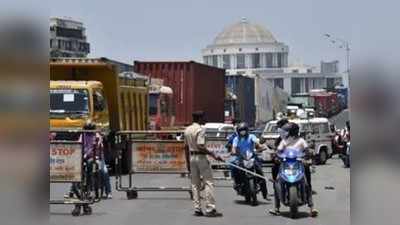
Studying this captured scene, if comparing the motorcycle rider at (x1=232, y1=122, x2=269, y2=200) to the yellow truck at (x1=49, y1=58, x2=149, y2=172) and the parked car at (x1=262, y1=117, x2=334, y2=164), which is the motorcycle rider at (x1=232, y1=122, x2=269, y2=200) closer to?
the yellow truck at (x1=49, y1=58, x2=149, y2=172)

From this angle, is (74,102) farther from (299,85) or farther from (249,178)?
(299,85)

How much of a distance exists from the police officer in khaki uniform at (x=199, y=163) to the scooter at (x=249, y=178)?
1.66 m

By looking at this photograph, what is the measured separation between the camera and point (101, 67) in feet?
74.4

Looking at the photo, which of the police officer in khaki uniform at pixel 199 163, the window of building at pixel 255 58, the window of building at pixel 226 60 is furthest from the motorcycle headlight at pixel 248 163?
the window of building at pixel 255 58

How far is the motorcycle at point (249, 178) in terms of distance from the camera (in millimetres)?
14211

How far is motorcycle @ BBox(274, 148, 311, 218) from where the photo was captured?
39.7ft

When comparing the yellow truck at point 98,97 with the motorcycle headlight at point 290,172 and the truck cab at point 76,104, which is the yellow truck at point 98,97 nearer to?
the truck cab at point 76,104

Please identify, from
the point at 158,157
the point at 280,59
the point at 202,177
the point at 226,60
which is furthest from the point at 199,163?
the point at 226,60

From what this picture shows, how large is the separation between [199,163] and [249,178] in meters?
1.93

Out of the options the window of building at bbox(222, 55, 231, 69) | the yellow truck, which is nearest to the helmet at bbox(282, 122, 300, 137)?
the yellow truck
